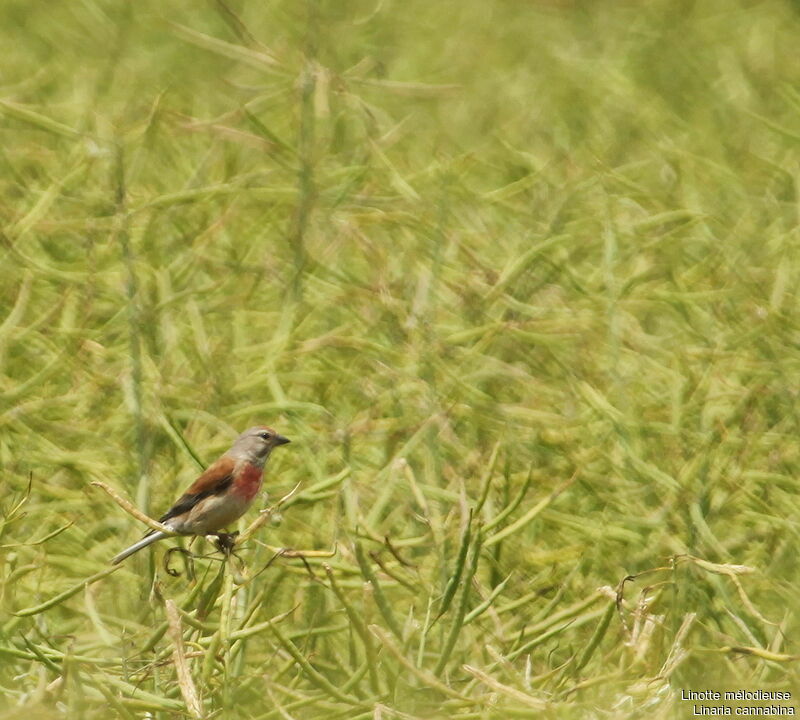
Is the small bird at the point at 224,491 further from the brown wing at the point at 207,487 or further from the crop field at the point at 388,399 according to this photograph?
the crop field at the point at 388,399

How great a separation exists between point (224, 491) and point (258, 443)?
0.29m

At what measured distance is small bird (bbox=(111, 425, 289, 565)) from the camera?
4.83 metres

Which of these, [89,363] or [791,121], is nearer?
[89,363]

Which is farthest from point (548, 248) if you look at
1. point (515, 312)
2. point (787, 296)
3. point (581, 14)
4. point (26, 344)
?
point (581, 14)

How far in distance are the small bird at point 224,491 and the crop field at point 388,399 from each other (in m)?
0.13

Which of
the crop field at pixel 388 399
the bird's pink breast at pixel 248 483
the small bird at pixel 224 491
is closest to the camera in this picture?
the crop field at pixel 388 399

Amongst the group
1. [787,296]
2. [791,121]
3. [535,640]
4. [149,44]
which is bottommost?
[149,44]

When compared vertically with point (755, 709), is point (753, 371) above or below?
below

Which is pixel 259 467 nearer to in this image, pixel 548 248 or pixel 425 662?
pixel 425 662

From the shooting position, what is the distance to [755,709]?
3.64m

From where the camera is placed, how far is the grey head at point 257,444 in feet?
16.9

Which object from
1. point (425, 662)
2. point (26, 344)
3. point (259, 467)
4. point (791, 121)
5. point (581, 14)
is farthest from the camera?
point (581, 14)

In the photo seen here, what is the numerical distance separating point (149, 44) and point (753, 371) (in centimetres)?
469

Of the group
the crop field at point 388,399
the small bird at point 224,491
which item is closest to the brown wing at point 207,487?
the small bird at point 224,491
